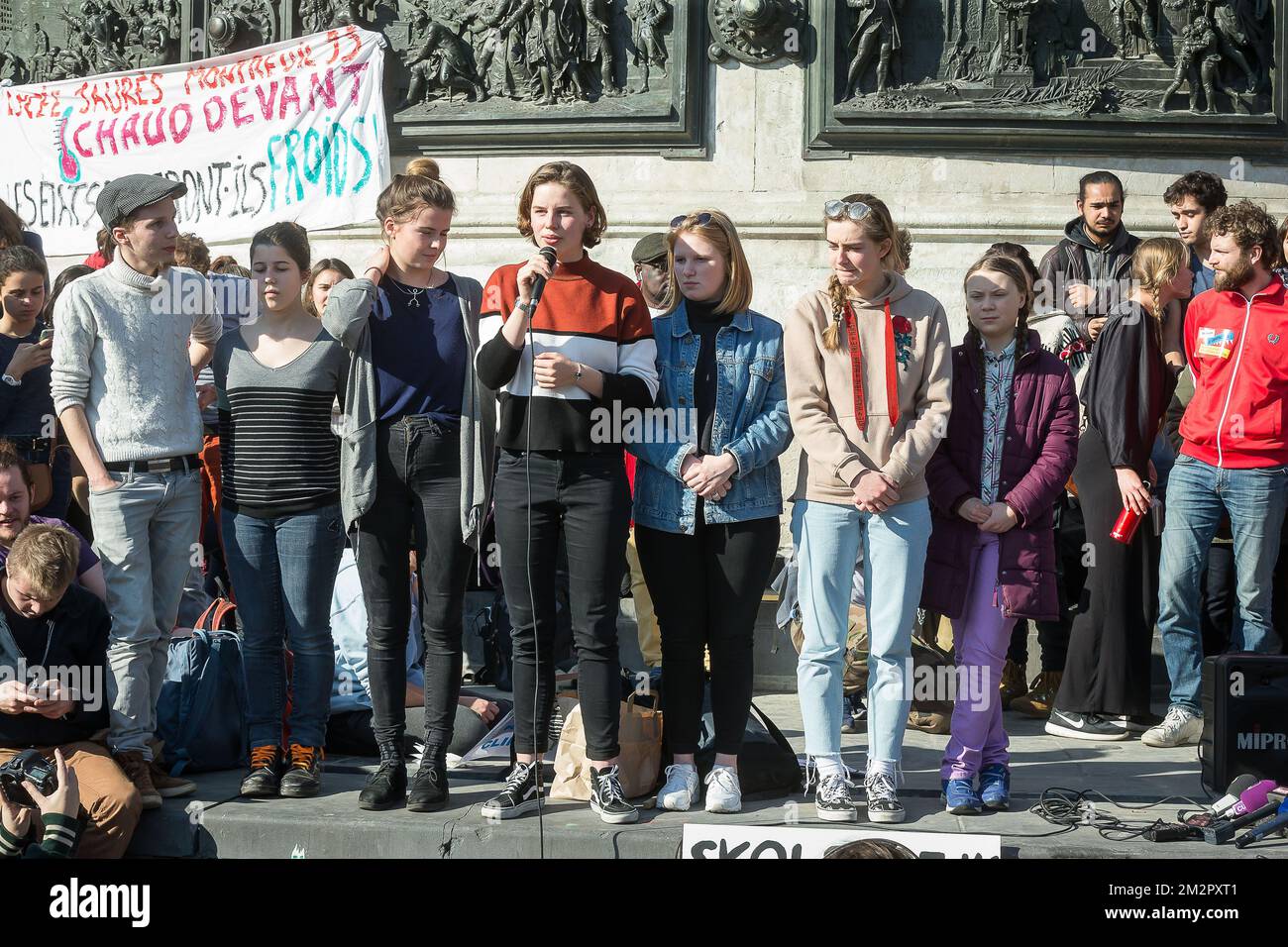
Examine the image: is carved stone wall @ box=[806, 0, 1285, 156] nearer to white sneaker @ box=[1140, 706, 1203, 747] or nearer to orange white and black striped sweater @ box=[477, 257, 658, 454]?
white sneaker @ box=[1140, 706, 1203, 747]

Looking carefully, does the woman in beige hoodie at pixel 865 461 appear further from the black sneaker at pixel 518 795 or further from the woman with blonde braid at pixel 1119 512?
the woman with blonde braid at pixel 1119 512

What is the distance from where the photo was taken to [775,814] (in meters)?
5.48

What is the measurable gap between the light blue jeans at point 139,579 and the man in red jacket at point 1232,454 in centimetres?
421

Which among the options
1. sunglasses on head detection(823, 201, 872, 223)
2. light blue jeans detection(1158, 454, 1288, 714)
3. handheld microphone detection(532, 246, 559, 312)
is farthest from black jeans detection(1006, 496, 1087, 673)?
handheld microphone detection(532, 246, 559, 312)

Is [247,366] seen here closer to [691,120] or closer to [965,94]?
[691,120]

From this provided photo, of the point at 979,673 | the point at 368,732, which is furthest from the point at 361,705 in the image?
the point at 979,673

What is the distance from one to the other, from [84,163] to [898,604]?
24.3 feet

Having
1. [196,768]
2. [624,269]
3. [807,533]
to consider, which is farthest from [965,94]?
[196,768]

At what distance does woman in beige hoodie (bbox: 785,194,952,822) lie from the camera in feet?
18.2

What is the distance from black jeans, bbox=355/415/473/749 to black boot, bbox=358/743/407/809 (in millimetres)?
60

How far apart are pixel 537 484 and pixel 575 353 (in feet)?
1.64

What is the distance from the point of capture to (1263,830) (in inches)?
203

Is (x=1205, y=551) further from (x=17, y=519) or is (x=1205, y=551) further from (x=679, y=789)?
(x=17, y=519)

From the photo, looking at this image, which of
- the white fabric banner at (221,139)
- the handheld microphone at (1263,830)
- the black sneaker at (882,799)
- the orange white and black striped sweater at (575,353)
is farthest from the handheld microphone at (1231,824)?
the white fabric banner at (221,139)
